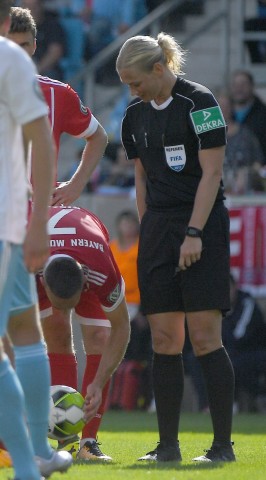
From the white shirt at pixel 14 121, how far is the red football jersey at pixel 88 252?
1.78 meters

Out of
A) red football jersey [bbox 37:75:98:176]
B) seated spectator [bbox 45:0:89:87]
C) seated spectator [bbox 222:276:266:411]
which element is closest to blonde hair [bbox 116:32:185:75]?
red football jersey [bbox 37:75:98:176]

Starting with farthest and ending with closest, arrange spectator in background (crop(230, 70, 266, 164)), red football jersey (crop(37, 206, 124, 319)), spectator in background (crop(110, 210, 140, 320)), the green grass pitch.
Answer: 1. spectator in background (crop(230, 70, 266, 164))
2. spectator in background (crop(110, 210, 140, 320))
3. red football jersey (crop(37, 206, 124, 319))
4. the green grass pitch

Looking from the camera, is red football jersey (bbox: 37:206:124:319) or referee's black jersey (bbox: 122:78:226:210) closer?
referee's black jersey (bbox: 122:78:226:210)

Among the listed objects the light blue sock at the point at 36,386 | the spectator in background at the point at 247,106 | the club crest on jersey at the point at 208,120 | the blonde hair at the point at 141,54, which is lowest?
the light blue sock at the point at 36,386

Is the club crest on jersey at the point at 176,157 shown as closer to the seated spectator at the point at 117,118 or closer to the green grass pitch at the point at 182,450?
the green grass pitch at the point at 182,450

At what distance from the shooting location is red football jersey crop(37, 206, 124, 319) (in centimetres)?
654

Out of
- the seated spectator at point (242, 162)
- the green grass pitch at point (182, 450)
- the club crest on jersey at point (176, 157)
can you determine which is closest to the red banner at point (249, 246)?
the seated spectator at point (242, 162)

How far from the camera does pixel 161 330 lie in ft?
21.1

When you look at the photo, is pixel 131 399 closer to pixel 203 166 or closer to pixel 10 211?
pixel 203 166

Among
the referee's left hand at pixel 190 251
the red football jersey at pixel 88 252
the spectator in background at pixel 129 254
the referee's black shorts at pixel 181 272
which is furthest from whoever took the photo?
the spectator in background at pixel 129 254

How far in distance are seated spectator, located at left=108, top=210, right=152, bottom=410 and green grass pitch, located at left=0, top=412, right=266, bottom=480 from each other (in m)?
0.37

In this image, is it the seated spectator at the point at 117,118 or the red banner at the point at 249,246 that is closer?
the red banner at the point at 249,246

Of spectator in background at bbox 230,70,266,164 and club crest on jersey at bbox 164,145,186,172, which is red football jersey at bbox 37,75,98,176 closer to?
club crest on jersey at bbox 164,145,186,172

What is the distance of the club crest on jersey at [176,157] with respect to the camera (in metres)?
6.38
